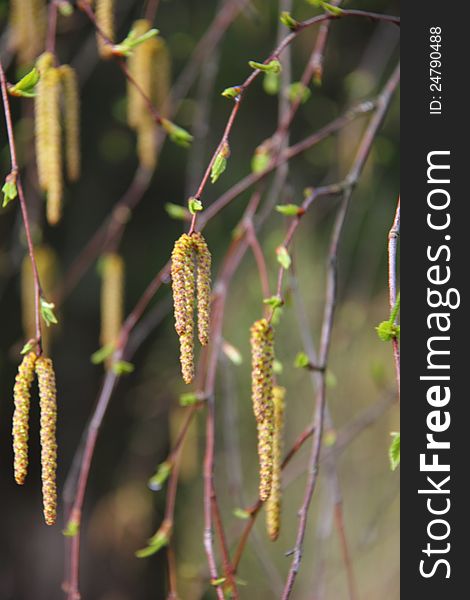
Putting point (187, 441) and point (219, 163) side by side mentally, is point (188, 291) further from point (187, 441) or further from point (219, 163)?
point (187, 441)

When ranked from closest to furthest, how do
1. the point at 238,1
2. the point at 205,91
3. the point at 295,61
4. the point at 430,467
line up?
the point at 430,467 < the point at 238,1 < the point at 205,91 < the point at 295,61

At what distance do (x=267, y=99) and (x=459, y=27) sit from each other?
2149 millimetres

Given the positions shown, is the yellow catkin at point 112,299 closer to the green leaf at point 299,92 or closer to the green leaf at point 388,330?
the green leaf at point 299,92

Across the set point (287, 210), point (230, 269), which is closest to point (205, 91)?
point (230, 269)

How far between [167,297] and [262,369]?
1.72 meters

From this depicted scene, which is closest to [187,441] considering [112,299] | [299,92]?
[112,299]

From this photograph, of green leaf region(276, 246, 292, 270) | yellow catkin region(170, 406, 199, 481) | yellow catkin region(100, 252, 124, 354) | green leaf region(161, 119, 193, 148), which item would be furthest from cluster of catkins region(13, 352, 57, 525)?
yellow catkin region(170, 406, 199, 481)

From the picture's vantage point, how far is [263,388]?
95 centimetres

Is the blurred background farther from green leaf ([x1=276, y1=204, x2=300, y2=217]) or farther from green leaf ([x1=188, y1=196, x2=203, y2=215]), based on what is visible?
green leaf ([x1=188, y1=196, x2=203, y2=215])

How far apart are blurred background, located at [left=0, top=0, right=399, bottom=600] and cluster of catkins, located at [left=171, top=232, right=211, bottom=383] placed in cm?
156

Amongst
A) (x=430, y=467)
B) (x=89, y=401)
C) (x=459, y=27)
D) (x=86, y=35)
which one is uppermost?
(x=86, y=35)

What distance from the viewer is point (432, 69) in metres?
1.14

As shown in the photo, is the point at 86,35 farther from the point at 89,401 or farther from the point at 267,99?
the point at 89,401

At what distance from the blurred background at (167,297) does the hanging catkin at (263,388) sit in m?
1.45
